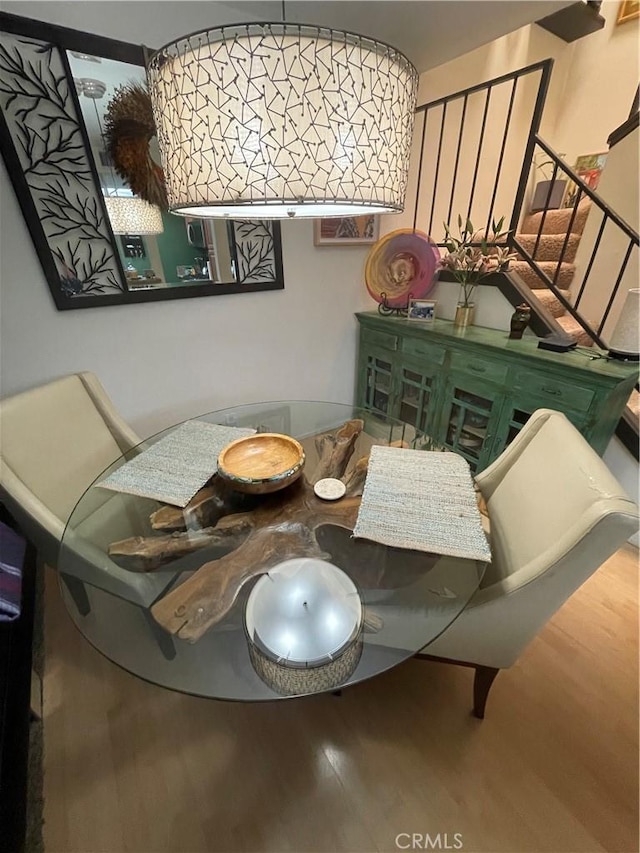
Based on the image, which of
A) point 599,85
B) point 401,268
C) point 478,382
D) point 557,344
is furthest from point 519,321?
point 599,85

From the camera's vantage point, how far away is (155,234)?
167 centimetres

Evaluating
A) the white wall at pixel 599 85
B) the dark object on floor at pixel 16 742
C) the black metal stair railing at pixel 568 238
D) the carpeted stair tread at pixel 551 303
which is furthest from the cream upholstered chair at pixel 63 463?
the white wall at pixel 599 85

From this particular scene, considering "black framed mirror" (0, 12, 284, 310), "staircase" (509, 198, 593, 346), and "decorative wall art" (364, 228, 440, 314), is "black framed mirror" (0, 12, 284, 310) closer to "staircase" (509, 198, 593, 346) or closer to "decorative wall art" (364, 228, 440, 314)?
"decorative wall art" (364, 228, 440, 314)

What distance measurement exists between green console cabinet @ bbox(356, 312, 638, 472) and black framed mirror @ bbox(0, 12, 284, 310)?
1.19 m

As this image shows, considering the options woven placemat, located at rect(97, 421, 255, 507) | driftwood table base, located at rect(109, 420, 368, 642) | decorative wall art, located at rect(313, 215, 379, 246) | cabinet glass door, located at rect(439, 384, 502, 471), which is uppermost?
decorative wall art, located at rect(313, 215, 379, 246)

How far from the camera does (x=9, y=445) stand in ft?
3.79

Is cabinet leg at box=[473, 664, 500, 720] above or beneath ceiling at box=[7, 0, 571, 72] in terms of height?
beneath

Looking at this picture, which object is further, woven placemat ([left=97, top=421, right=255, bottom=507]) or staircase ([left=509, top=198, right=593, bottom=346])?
staircase ([left=509, top=198, right=593, bottom=346])

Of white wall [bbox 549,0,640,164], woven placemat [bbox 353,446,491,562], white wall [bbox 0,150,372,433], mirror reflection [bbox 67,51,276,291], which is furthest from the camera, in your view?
white wall [bbox 549,0,640,164]

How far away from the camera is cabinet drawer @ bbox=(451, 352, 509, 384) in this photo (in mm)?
1812

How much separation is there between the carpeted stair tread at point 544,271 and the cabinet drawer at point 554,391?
0.85 m

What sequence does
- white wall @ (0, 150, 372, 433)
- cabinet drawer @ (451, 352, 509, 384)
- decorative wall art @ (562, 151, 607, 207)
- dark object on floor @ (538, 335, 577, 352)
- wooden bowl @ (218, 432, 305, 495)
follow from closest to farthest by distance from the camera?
1. wooden bowl @ (218, 432, 305, 495)
2. white wall @ (0, 150, 372, 433)
3. dark object on floor @ (538, 335, 577, 352)
4. cabinet drawer @ (451, 352, 509, 384)
5. decorative wall art @ (562, 151, 607, 207)

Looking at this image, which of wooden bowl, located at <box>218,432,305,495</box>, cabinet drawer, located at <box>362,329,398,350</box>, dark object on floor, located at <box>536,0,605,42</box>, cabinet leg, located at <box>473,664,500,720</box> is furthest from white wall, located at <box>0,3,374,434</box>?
dark object on floor, located at <box>536,0,605,42</box>

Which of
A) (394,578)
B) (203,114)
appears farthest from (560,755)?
(203,114)
